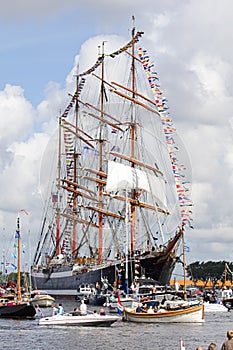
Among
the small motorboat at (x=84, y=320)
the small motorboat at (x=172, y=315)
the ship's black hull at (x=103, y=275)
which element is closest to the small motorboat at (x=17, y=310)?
the small motorboat at (x=84, y=320)

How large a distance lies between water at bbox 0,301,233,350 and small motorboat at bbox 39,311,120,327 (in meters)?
0.49

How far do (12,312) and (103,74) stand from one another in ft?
273

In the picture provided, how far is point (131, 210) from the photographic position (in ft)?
463

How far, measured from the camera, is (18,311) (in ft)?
271

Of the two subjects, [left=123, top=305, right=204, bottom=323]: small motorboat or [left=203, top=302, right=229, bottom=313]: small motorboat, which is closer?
[left=123, top=305, right=204, bottom=323]: small motorboat

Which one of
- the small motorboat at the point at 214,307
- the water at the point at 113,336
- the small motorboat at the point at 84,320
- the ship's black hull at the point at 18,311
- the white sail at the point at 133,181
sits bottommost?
the water at the point at 113,336

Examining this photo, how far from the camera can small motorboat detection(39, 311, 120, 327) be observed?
70188 millimetres

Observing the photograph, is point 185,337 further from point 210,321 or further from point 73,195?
point 73,195

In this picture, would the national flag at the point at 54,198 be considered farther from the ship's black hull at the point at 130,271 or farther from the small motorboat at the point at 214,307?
the small motorboat at the point at 214,307

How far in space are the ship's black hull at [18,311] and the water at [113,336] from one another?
2794 mm

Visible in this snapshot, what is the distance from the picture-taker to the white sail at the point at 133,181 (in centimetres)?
14062

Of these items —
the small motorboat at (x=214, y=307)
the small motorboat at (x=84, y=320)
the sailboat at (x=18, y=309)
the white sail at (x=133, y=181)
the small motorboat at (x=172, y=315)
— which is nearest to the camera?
the small motorboat at (x=84, y=320)

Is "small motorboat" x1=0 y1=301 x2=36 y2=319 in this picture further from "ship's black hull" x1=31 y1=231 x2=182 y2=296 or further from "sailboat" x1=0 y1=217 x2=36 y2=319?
"ship's black hull" x1=31 y1=231 x2=182 y2=296

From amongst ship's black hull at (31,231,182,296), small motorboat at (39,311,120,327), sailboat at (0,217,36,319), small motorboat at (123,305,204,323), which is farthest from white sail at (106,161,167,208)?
small motorboat at (39,311,120,327)
